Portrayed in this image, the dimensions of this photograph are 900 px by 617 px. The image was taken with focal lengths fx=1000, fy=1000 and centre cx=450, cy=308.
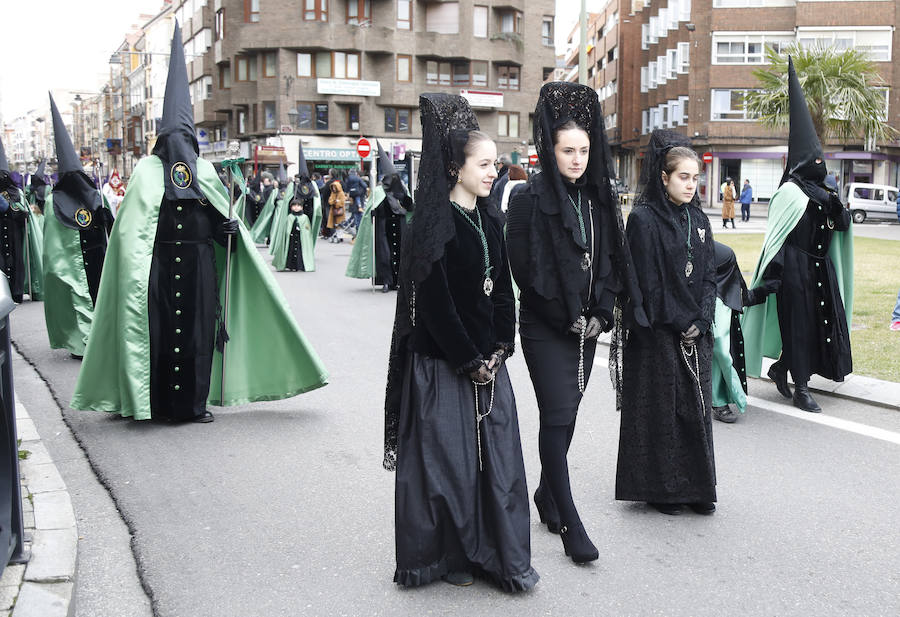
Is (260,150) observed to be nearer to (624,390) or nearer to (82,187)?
(82,187)

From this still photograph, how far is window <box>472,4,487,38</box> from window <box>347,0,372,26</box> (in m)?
6.28

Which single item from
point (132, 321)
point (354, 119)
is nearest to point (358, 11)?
point (354, 119)

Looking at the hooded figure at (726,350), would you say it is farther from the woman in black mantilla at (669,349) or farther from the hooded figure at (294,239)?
the hooded figure at (294,239)

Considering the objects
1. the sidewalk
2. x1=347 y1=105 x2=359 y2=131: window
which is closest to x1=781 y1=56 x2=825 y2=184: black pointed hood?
the sidewalk

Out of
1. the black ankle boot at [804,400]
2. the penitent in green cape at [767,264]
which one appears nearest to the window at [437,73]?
the penitent in green cape at [767,264]

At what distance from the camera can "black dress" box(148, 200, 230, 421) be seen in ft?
21.8

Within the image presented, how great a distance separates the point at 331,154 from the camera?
5700 cm

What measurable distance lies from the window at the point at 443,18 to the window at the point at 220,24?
13514 millimetres

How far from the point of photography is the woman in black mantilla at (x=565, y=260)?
4.12 m

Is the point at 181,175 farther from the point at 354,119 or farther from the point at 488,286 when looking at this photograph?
the point at 354,119

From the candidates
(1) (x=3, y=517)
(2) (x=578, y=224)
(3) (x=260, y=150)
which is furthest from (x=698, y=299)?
(3) (x=260, y=150)

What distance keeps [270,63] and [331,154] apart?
263 inches

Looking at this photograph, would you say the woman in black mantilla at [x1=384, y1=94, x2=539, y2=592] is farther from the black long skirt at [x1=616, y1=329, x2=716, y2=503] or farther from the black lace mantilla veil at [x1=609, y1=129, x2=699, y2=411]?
the black long skirt at [x1=616, y1=329, x2=716, y2=503]

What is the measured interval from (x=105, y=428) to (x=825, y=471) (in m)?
4.54
